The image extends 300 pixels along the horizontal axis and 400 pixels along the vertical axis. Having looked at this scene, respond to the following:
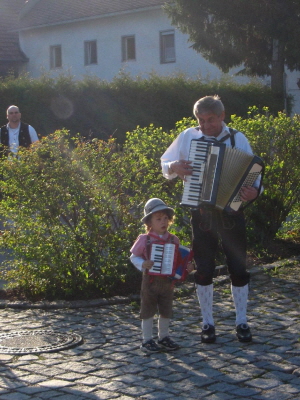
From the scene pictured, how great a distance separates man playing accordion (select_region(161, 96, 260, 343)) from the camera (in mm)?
5652

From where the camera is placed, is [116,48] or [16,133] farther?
[116,48]

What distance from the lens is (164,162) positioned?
589 centimetres

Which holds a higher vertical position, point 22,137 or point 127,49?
point 127,49

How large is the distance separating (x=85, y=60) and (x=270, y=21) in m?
13.3

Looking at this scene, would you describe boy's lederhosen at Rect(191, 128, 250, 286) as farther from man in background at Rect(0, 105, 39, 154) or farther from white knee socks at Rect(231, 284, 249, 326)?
man in background at Rect(0, 105, 39, 154)

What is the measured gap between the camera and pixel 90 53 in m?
35.7

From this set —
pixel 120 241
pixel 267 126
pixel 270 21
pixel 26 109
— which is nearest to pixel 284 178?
pixel 267 126

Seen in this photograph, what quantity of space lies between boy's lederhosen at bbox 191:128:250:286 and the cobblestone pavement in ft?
1.66

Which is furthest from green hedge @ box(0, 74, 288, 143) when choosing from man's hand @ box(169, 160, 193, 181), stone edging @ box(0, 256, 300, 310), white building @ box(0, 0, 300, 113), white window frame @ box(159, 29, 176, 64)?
man's hand @ box(169, 160, 193, 181)

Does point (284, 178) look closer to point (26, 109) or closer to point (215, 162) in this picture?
point (215, 162)

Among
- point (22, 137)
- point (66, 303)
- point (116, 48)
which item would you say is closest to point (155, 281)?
point (66, 303)

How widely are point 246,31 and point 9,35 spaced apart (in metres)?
16.5

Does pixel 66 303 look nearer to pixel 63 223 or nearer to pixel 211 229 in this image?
pixel 63 223

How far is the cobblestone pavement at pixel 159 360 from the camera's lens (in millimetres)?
4605
